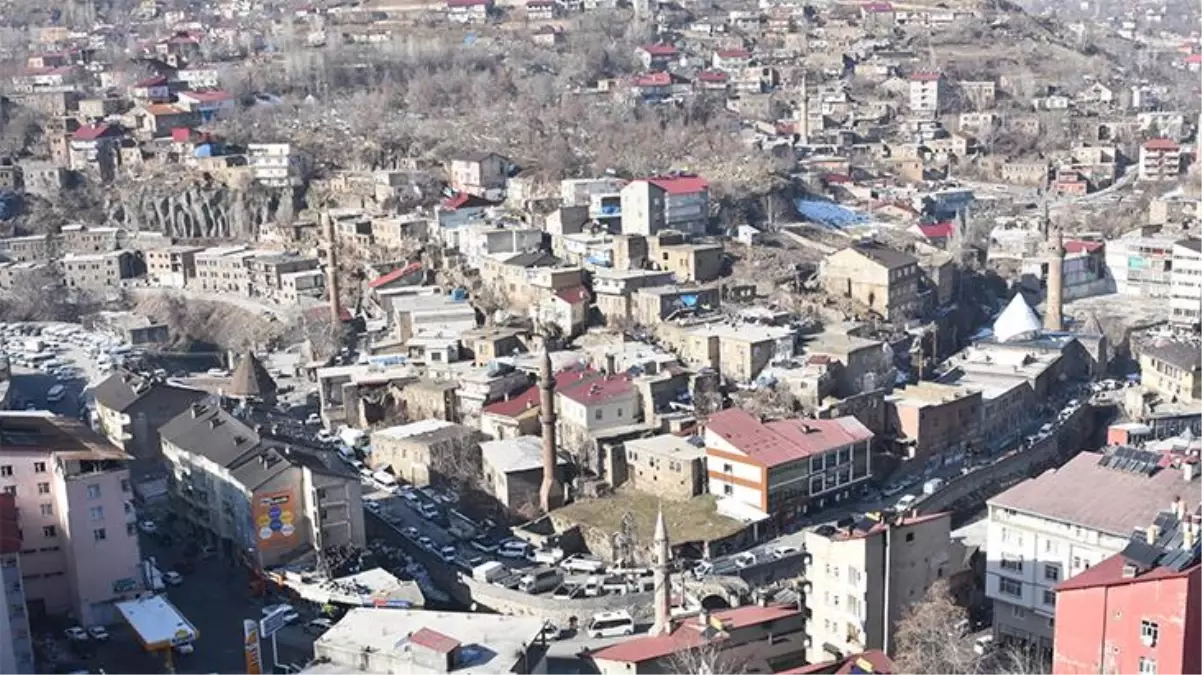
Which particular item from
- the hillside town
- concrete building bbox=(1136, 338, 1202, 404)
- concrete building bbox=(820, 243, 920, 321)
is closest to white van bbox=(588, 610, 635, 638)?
the hillside town

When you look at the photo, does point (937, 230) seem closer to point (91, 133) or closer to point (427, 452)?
point (427, 452)

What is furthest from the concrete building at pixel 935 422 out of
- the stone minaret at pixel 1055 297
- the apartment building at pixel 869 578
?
the apartment building at pixel 869 578

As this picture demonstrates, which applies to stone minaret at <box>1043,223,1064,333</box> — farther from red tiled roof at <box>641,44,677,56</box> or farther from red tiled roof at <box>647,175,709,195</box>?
red tiled roof at <box>641,44,677,56</box>

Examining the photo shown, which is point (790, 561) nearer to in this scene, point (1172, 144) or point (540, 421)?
point (540, 421)

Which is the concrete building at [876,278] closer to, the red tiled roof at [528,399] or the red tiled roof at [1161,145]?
the red tiled roof at [528,399]

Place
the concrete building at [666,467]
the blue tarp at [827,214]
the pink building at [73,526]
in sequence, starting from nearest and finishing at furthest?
1. the pink building at [73,526]
2. the concrete building at [666,467]
3. the blue tarp at [827,214]

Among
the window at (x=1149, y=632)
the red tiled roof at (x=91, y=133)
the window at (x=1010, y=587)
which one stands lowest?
the window at (x=1010, y=587)
